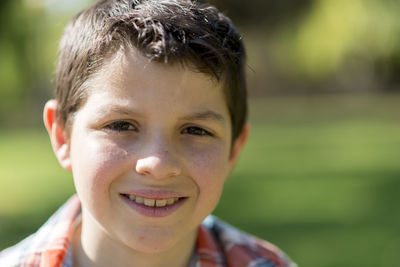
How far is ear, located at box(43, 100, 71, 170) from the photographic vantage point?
237 cm

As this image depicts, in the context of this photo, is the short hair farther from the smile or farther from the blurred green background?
the smile

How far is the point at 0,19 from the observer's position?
17.0m

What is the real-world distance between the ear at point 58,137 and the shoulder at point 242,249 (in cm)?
68

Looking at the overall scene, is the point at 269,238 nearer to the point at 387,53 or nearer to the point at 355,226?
the point at 355,226

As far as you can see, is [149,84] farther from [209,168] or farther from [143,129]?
[209,168]

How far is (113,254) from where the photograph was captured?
7.42ft

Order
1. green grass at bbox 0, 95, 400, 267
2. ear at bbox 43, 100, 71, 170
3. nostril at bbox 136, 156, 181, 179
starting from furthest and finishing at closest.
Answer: green grass at bbox 0, 95, 400, 267, ear at bbox 43, 100, 71, 170, nostril at bbox 136, 156, 181, 179

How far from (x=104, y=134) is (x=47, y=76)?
110 feet

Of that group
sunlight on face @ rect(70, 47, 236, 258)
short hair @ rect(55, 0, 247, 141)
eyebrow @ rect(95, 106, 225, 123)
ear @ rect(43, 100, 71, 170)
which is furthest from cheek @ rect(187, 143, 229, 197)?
ear @ rect(43, 100, 71, 170)

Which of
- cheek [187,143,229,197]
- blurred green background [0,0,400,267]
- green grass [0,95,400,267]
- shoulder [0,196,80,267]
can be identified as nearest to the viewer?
cheek [187,143,229,197]

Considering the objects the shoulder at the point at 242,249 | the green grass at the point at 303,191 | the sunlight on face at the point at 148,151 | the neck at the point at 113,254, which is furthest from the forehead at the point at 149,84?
the green grass at the point at 303,191

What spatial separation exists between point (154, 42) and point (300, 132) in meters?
14.8

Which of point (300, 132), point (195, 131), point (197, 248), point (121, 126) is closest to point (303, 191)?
point (197, 248)

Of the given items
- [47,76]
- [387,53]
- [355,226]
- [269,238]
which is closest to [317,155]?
[355,226]
